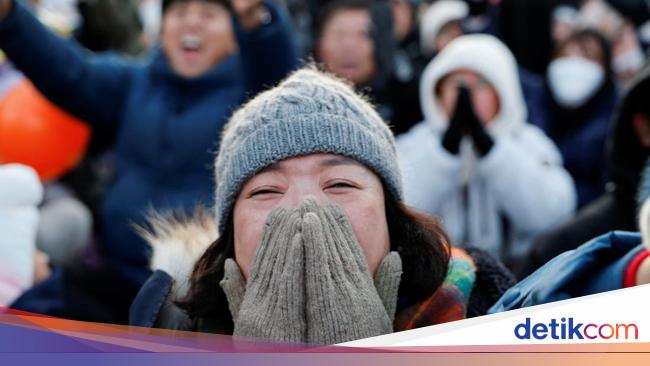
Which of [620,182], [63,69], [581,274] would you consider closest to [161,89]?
[63,69]

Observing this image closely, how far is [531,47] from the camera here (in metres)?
6.30

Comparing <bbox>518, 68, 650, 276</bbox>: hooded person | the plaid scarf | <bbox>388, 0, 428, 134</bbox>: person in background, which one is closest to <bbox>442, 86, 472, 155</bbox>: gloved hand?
<bbox>388, 0, 428, 134</bbox>: person in background

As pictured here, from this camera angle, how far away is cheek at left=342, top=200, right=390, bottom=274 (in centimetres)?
192

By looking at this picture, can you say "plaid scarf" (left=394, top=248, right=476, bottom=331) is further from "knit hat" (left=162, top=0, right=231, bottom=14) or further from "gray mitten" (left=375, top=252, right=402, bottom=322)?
"knit hat" (left=162, top=0, right=231, bottom=14)

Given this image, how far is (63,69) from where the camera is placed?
370 cm

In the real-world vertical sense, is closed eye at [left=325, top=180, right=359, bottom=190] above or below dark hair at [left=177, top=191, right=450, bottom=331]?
above

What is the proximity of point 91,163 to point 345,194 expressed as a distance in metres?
3.08

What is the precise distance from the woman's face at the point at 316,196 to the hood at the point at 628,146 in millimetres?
1420

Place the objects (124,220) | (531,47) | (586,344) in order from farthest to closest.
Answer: (531,47)
(124,220)
(586,344)

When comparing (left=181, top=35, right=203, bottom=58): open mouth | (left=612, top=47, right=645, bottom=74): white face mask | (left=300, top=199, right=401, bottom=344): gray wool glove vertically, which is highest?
(left=612, top=47, right=645, bottom=74): white face mask

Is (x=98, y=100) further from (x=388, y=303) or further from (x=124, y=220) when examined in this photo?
(x=388, y=303)

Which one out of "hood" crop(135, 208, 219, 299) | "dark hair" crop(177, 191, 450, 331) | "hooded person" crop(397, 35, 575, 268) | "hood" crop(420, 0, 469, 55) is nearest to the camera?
"dark hair" crop(177, 191, 450, 331)

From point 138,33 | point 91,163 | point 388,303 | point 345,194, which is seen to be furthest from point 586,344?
point 138,33

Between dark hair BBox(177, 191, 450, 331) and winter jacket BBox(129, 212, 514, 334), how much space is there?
0.04 ft
